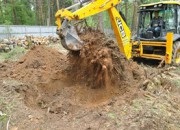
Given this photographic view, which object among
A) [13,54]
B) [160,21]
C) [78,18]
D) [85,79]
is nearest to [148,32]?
[160,21]

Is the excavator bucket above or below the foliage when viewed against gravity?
above

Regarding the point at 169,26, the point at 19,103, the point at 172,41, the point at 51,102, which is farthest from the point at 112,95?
the point at 169,26

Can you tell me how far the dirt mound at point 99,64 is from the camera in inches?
278

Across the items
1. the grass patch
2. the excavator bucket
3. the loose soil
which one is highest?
the excavator bucket

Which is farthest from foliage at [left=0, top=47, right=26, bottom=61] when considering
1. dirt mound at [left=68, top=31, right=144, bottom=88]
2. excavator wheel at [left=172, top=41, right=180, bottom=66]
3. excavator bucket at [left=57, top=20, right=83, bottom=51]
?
excavator wheel at [left=172, top=41, right=180, bottom=66]

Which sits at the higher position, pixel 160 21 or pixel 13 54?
pixel 160 21

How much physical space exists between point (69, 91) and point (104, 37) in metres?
1.67

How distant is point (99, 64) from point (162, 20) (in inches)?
Result: 175

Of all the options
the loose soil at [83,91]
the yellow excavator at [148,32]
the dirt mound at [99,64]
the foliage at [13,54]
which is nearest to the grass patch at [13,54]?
the foliage at [13,54]

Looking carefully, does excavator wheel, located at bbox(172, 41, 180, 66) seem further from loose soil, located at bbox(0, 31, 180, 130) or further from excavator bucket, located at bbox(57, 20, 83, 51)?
excavator bucket, located at bbox(57, 20, 83, 51)

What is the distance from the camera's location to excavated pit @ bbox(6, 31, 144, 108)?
6.69 m

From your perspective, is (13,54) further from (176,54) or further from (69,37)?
(176,54)

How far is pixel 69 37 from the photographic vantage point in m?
7.00

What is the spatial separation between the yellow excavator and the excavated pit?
0.49m
